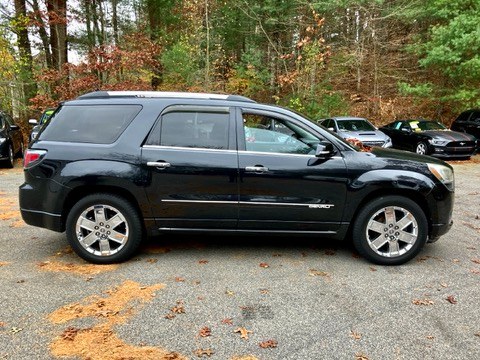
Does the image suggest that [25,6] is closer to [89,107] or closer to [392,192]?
[89,107]

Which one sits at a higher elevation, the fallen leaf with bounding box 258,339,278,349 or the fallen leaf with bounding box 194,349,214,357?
the fallen leaf with bounding box 194,349,214,357

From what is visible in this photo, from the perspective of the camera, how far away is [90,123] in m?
4.32

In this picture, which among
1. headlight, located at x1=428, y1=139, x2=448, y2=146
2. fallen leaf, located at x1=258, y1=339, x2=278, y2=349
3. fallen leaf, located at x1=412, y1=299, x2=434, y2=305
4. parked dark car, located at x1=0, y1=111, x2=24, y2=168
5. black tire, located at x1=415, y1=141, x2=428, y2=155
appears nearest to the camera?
fallen leaf, located at x1=258, y1=339, x2=278, y2=349

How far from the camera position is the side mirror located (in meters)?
4.13

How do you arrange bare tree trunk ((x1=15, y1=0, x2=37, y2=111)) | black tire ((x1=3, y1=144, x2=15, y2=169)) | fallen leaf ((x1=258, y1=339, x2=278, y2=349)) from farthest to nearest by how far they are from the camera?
bare tree trunk ((x1=15, y1=0, x2=37, y2=111)), black tire ((x1=3, y1=144, x2=15, y2=169)), fallen leaf ((x1=258, y1=339, x2=278, y2=349))

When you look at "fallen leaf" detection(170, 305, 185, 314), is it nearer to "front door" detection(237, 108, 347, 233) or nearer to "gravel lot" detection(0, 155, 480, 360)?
"gravel lot" detection(0, 155, 480, 360)

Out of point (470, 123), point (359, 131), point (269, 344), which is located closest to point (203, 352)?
point (269, 344)

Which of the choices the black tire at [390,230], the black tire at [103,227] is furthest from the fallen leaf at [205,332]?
the black tire at [390,230]

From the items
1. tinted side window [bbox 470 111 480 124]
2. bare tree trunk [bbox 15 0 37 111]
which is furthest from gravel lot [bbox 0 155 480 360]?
bare tree trunk [bbox 15 0 37 111]

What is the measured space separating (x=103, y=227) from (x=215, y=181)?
1.37 meters

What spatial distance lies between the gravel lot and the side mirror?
4.10 ft

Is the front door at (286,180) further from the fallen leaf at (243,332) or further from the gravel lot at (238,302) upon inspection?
the fallen leaf at (243,332)

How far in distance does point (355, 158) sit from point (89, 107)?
311 cm

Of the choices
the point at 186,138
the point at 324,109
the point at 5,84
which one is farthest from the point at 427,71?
the point at 5,84
